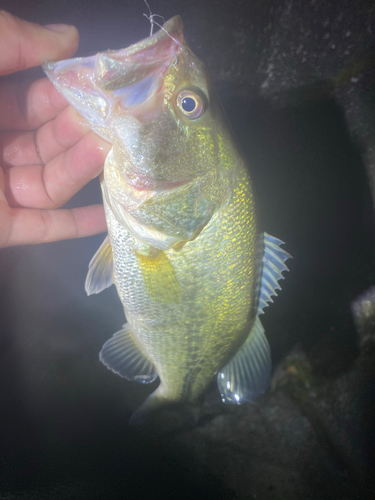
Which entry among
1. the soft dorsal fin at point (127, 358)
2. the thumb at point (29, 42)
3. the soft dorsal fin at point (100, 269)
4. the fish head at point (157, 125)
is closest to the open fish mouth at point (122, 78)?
the fish head at point (157, 125)

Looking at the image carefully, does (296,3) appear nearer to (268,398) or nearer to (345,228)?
(345,228)

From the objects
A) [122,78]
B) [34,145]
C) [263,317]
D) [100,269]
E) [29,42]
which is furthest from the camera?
[263,317]

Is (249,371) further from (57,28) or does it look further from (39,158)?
(57,28)

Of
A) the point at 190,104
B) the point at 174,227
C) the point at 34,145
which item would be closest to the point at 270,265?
the point at 174,227

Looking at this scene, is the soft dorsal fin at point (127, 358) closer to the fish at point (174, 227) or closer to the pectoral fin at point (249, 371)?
the fish at point (174, 227)

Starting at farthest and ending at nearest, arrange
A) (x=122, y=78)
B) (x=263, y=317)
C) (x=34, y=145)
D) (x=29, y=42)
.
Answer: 1. (x=263, y=317)
2. (x=34, y=145)
3. (x=29, y=42)
4. (x=122, y=78)

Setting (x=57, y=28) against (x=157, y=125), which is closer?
(x=157, y=125)
